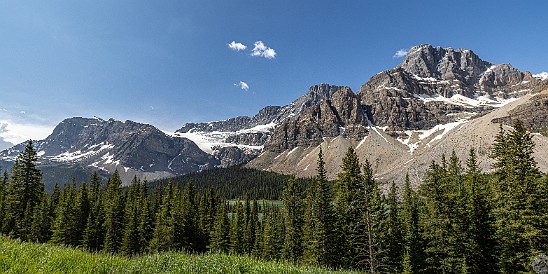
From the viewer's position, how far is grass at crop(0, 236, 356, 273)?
820 cm

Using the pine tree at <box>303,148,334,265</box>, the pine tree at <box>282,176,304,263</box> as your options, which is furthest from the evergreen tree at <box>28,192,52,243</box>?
the pine tree at <box>303,148,334,265</box>

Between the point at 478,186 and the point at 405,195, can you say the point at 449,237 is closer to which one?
the point at 478,186

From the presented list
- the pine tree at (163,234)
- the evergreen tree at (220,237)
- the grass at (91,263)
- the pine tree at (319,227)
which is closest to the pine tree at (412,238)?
the pine tree at (319,227)

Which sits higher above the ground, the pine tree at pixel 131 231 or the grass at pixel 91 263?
the grass at pixel 91 263

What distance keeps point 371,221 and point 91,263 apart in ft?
99.4

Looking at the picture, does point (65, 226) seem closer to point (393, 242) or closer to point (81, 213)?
point (81, 213)

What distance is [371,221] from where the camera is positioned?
112 ft

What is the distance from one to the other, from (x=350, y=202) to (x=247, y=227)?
154 feet

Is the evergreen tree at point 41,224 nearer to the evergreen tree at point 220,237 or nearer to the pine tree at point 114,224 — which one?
the pine tree at point 114,224

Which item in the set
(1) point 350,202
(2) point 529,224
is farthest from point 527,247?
(1) point 350,202

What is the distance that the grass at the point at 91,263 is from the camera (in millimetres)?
8195

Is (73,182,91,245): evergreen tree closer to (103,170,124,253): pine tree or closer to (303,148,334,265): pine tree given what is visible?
(103,170,124,253): pine tree

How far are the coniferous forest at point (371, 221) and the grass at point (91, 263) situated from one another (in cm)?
1118

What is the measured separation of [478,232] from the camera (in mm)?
35656
